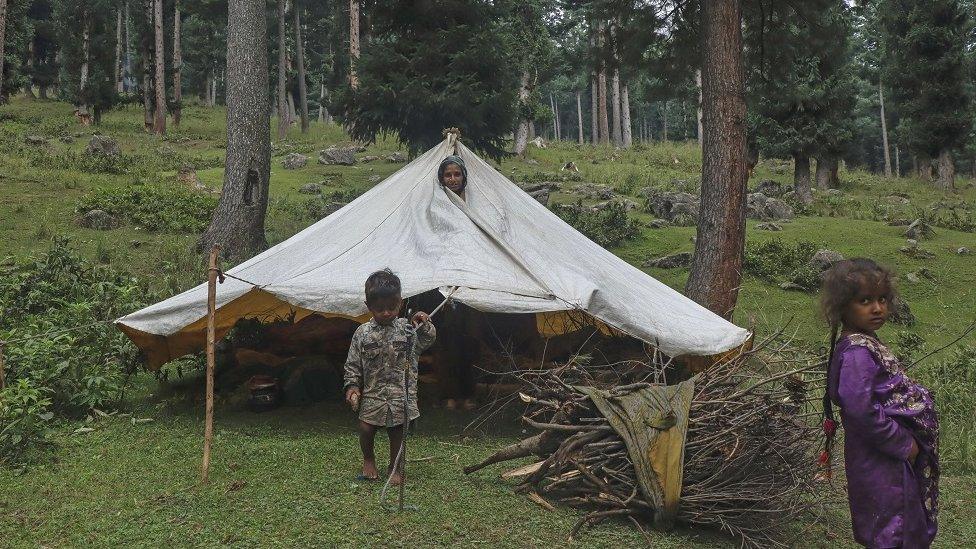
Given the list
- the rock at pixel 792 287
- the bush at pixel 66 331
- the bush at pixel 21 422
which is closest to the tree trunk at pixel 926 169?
the rock at pixel 792 287

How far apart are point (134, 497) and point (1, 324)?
4208 mm

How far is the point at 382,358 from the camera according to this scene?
514cm

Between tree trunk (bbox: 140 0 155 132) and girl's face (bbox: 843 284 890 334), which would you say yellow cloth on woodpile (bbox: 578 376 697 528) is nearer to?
girl's face (bbox: 843 284 890 334)

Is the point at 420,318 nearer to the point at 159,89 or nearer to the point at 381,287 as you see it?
the point at 381,287

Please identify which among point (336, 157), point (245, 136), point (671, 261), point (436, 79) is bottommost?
point (671, 261)

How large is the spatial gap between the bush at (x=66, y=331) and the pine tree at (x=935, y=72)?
2425 cm

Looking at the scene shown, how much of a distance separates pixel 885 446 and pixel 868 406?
170 mm

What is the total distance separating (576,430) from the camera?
16.1ft

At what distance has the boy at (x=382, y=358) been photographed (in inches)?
201

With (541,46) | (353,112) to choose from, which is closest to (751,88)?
(353,112)

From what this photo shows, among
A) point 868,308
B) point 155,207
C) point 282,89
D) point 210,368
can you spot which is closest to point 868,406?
point 868,308

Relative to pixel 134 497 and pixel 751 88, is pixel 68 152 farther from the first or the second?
pixel 134 497

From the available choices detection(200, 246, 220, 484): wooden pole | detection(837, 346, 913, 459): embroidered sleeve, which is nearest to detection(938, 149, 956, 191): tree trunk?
detection(837, 346, 913, 459): embroidered sleeve

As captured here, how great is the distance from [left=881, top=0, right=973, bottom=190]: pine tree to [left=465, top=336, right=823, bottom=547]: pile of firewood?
2415cm
